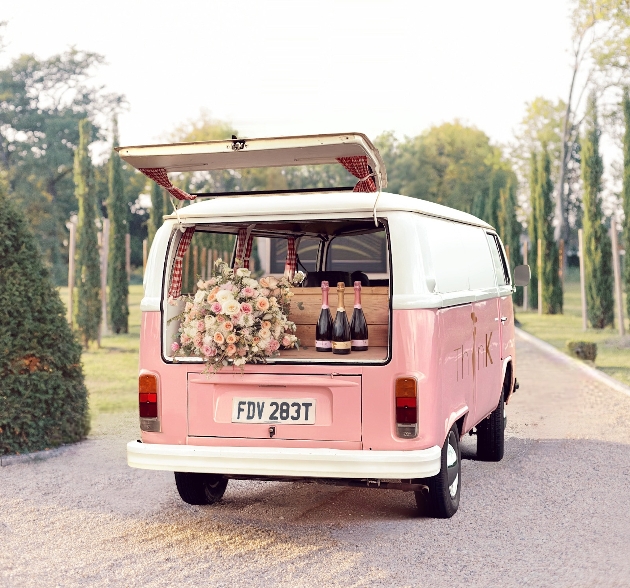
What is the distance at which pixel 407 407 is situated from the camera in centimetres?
555

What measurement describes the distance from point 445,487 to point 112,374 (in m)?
11.5

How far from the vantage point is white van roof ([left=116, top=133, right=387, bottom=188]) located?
582 centimetres

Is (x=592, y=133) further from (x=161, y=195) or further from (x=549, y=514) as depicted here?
(x=549, y=514)

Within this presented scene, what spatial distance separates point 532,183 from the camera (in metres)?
35.3

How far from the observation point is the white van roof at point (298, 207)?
5750 mm

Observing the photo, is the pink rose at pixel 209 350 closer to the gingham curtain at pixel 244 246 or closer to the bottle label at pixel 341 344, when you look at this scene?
the bottle label at pixel 341 344

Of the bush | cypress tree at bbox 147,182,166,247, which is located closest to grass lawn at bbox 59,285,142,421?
cypress tree at bbox 147,182,166,247

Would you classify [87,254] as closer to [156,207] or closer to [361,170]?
[156,207]

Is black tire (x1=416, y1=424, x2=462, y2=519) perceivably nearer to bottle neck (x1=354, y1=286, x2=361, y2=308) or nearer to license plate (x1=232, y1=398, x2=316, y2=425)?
license plate (x1=232, y1=398, x2=316, y2=425)

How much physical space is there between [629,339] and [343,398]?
56.6ft

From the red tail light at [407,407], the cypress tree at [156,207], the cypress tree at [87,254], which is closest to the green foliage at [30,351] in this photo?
the red tail light at [407,407]

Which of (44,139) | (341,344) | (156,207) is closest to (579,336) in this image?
(156,207)

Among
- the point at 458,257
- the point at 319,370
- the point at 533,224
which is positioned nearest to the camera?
the point at 319,370

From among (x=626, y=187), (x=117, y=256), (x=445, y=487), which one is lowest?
(x=445, y=487)
